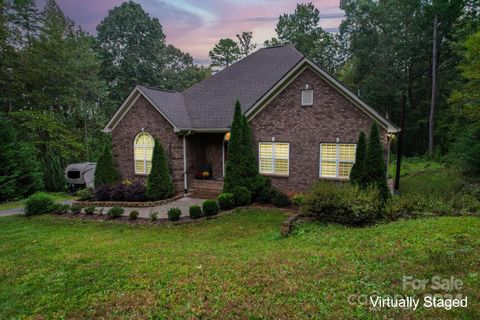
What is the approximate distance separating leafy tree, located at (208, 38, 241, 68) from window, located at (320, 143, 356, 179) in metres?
33.2

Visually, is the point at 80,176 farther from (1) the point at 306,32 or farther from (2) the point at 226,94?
(1) the point at 306,32

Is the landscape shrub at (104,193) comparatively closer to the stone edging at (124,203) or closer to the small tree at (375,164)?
the stone edging at (124,203)

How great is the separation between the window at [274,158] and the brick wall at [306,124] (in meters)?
0.26

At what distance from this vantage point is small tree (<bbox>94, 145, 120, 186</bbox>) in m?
15.5

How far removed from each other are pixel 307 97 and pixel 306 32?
28900mm

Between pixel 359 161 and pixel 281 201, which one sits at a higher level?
pixel 359 161

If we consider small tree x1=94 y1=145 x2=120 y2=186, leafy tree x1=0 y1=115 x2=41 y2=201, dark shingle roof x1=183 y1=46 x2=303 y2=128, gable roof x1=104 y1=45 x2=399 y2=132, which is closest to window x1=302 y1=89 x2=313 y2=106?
gable roof x1=104 y1=45 x2=399 y2=132

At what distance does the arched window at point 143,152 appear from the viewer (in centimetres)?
1602

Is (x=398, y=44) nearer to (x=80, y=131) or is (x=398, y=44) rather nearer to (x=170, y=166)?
(x=170, y=166)

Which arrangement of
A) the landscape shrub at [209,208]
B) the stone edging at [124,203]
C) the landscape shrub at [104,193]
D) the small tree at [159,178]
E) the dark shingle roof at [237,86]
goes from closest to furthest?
the landscape shrub at [209,208] < the stone edging at [124,203] < the small tree at [159,178] < the landscape shrub at [104,193] < the dark shingle roof at [237,86]

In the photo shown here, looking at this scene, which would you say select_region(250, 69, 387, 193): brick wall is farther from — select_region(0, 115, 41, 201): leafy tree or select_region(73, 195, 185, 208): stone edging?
select_region(0, 115, 41, 201): leafy tree

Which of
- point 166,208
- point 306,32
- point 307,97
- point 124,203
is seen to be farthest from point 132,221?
point 306,32

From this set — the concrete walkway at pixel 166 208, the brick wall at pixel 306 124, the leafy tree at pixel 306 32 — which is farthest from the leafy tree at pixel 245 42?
the concrete walkway at pixel 166 208

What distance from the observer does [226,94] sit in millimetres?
17859
